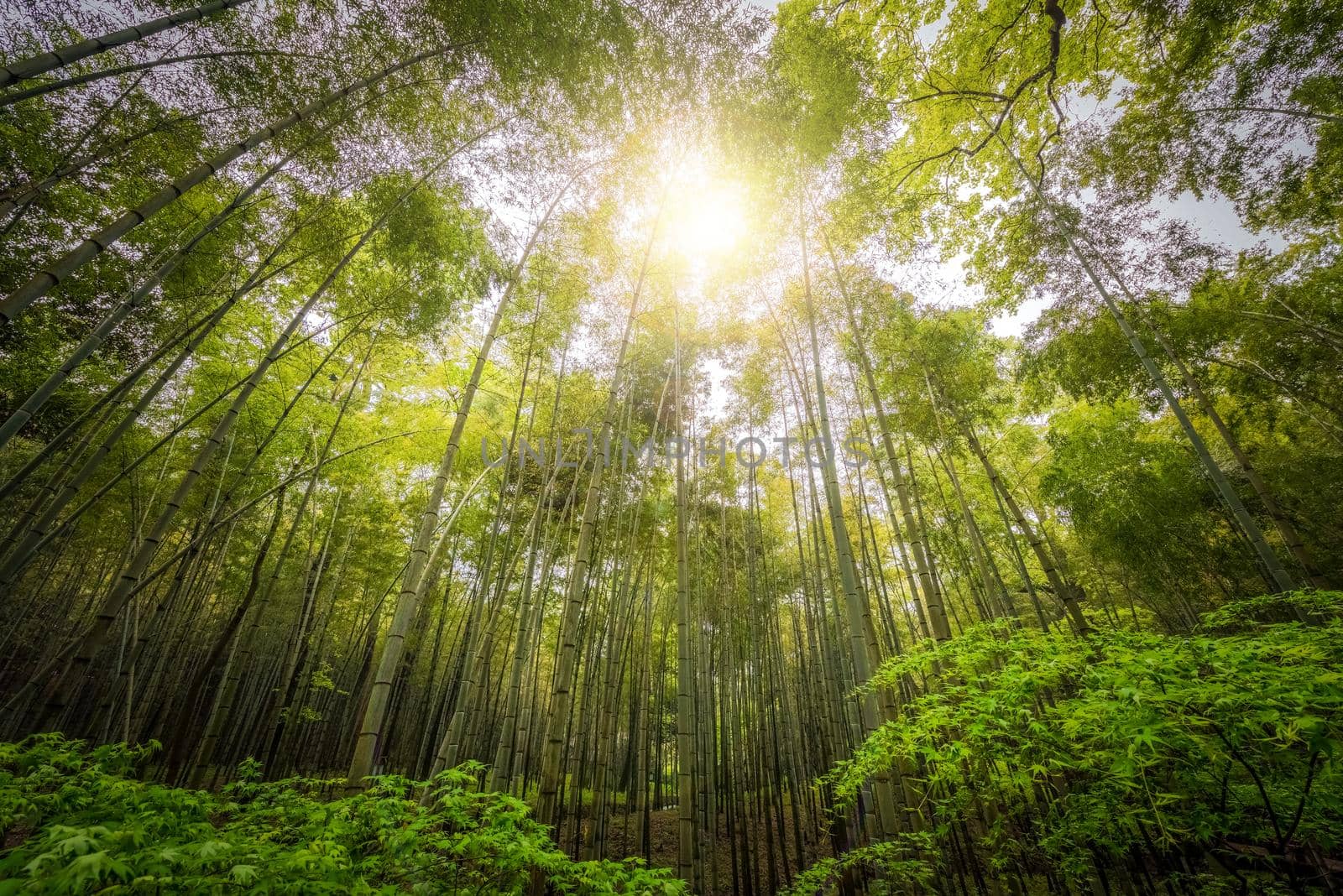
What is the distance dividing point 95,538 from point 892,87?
13444 mm

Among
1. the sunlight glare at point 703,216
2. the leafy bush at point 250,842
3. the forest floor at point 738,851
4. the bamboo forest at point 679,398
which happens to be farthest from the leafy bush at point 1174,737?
the sunlight glare at point 703,216

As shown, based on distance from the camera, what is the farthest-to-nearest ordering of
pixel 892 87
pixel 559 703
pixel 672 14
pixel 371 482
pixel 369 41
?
pixel 371 482 → pixel 892 87 → pixel 672 14 → pixel 369 41 → pixel 559 703

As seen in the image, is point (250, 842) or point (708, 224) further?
point (708, 224)

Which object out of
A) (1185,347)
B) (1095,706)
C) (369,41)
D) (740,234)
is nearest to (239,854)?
(1095,706)

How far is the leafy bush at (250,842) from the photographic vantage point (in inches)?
44.0

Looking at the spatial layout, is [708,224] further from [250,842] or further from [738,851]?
[738,851]

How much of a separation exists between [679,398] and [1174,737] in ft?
14.6

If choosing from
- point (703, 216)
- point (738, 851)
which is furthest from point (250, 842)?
point (738, 851)

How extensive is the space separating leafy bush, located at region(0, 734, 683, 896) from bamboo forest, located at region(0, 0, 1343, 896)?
1.1 inches

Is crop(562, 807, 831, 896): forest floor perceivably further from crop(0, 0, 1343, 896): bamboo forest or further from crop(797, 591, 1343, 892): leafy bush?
crop(797, 591, 1343, 892): leafy bush

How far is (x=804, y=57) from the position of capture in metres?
4.57

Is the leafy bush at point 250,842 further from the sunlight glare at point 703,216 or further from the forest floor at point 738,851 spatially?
the sunlight glare at point 703,216

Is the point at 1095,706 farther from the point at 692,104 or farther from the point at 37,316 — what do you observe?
the point at 37,316

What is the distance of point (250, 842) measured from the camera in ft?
4.55
